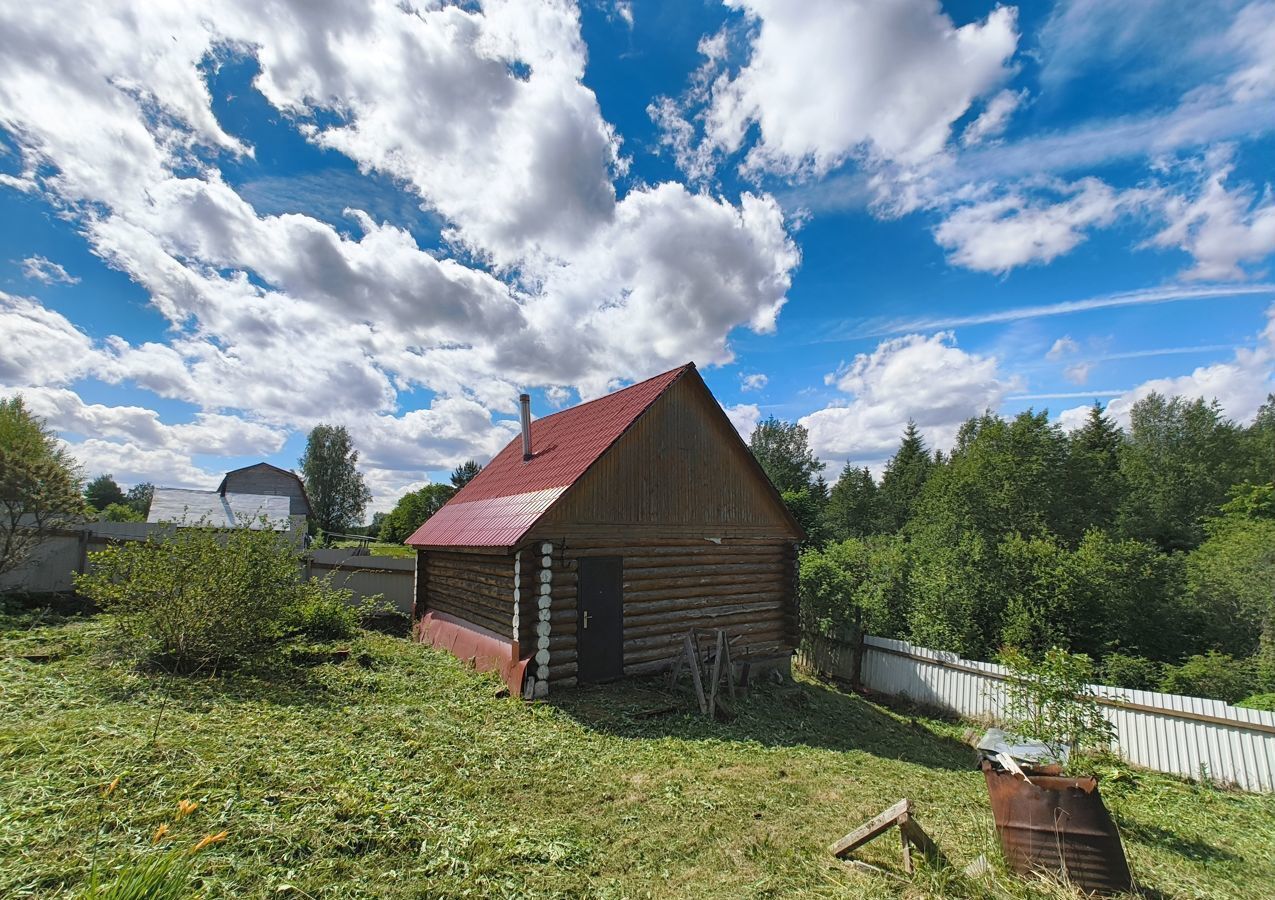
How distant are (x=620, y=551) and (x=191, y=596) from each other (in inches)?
287

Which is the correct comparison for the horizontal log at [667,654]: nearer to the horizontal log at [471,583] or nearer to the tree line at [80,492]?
the horizontal log at [471,583]

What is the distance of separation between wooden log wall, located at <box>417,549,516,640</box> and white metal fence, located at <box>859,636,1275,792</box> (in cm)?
944

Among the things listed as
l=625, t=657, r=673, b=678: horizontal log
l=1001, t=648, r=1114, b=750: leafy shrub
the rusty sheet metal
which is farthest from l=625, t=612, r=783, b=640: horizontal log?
→ the rusty sheet metal

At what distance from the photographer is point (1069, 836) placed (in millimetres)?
4355

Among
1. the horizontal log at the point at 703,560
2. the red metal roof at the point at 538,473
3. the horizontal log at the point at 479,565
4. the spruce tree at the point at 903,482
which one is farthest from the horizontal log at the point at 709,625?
the spruce tree at the point at 903,482

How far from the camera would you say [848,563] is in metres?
17.5

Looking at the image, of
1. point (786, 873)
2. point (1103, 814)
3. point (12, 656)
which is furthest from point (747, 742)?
point (12, 656)

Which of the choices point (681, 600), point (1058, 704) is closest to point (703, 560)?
point (681, 600)

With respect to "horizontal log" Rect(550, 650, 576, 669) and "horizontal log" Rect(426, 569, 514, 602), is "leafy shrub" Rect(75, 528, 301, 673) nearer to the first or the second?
"horizontal log" Rect(426, 569, 514, 602)

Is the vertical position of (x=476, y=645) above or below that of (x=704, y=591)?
below

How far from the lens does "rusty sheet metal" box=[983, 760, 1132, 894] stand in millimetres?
4301

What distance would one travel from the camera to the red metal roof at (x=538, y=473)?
10891 mm

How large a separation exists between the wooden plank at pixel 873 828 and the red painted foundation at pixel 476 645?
611 centimetres

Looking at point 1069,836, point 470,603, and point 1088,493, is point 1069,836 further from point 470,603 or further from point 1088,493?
point 1088,493
